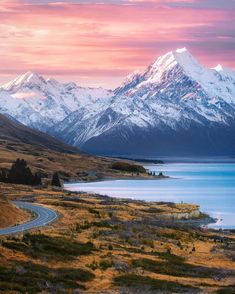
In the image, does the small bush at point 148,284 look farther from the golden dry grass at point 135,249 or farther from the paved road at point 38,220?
the paved road at point 38,220

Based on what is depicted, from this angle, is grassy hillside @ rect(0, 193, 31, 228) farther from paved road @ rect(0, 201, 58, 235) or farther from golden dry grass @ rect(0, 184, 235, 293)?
golden dry grass @ rect(0, 184, 235, 293)

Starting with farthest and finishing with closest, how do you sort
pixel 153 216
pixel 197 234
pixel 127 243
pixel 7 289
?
1. pixel 153 216
2. pixel 197 234
3. pixel 127 243
4. pixel 7 289

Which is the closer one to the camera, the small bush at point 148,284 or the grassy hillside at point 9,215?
the small bush at point 148,284

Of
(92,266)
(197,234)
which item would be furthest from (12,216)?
(92,266)

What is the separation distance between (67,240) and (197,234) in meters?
32.7

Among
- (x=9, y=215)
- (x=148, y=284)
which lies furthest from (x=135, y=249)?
(x=9, y=215)

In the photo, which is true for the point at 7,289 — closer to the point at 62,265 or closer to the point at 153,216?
the point at 62,265

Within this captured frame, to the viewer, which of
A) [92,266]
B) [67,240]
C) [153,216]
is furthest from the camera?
[153,216]

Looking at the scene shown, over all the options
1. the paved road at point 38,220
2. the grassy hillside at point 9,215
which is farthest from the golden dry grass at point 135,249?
the grassy hillside at point 9,215

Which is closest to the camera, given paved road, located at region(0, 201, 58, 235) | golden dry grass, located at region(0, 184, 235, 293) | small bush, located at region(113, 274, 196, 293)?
small bush, located at region(113, 274, 196, 293)

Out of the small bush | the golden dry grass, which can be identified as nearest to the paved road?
the golden dry grass

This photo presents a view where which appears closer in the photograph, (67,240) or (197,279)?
(197,279)

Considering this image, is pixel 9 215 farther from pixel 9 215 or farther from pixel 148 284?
pixel 148 284

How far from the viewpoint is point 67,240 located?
73.1 meters
